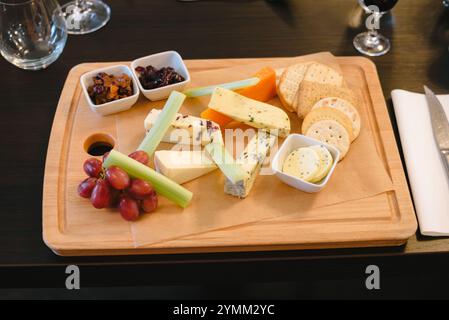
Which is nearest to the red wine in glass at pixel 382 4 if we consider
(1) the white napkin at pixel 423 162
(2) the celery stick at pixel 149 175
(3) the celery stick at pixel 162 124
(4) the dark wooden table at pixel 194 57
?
(4) the dark wooden table at pixel 194 57

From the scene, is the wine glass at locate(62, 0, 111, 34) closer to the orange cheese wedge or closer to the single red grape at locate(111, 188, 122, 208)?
the orange cheese wedge

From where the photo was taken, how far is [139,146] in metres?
1.21

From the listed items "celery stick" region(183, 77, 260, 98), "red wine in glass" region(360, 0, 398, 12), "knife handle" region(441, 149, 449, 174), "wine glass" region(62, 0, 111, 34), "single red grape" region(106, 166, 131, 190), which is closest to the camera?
"single red grape" region(106, 166, 131, 190)

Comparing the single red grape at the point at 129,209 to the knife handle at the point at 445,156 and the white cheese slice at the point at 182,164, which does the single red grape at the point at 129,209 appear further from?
the knife handle at the point at 445,156

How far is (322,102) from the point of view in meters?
1.26

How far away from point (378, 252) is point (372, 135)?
0.30m

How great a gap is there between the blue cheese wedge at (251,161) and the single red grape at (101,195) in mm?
247

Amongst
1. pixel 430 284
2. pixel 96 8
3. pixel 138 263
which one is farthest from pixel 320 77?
pixel 430 284

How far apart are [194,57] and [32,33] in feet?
1.43

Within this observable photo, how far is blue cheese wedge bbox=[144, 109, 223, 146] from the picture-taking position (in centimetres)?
120

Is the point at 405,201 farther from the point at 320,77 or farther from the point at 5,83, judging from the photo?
the point at 5,83

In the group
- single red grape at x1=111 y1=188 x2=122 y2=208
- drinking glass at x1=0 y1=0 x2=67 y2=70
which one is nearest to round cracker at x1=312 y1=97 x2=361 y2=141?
single red grape at x1=111 y1=188 x2=122 y2=208

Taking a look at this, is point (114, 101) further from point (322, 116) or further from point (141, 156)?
point (322, 116)

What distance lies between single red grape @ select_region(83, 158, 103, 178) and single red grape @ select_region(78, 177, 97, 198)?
0.6 inches
